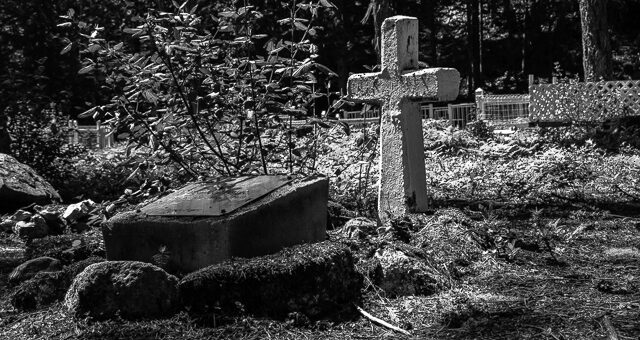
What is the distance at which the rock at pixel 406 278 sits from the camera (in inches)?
180

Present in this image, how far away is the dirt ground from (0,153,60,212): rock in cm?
440

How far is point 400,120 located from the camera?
6938 mm

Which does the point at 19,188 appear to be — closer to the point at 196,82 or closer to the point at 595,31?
the point at 196,82

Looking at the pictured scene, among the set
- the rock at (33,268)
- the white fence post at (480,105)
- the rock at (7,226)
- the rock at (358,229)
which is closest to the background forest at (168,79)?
the rock at (358,229)

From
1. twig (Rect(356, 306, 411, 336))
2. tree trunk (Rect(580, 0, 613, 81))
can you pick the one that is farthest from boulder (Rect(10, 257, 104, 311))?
tree trunk (Rect(580, 0, 613, 81))

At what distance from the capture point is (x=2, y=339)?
4.21 meters

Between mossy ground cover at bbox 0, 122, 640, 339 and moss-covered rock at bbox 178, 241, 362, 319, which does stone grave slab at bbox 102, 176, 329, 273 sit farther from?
A: mossy ground cover at bbox 0, 122, 640, 339

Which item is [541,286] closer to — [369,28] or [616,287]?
[616,287]

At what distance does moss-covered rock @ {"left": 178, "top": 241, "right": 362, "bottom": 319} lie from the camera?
4.12m

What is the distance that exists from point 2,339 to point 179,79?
232cm

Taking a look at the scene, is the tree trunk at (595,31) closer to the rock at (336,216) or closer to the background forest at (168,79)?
the background forest at (168,79)

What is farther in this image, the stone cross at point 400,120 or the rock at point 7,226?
the rock at point 7,226

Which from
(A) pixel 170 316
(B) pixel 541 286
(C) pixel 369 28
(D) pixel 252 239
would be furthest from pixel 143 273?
(C) pixel 369 28

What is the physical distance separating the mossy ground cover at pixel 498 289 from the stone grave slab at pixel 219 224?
0.50 m
